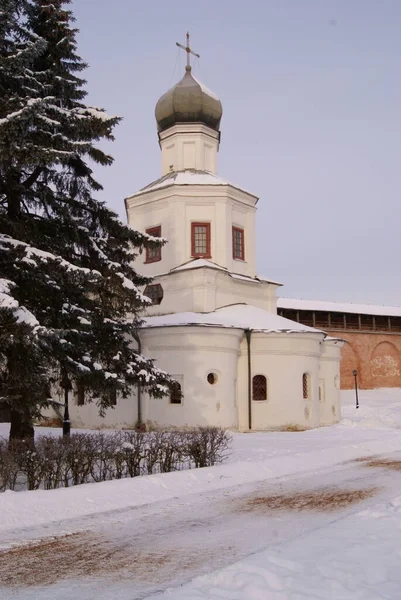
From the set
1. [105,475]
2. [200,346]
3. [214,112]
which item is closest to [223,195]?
[214,112]

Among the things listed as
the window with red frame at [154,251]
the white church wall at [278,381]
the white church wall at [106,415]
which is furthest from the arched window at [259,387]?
the window with red frame at [154,251]

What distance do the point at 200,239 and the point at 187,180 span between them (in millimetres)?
2562

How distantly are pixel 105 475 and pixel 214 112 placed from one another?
783 inches

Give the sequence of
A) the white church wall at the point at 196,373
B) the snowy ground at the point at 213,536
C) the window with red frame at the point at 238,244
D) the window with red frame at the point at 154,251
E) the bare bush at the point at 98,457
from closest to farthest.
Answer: the snowy ground at the point at 213,536
the bare bush at the point at 98,457
the white church wall at the point at 196,373
the window with red frame at the point at 154,251
the window with red frame at the point at 238,244

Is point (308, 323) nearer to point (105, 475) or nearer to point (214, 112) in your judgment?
point (214, 112)

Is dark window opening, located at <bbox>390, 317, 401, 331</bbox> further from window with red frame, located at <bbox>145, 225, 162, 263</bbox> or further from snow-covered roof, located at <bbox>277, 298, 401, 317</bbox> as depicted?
window with red frame, located at <bbox>145, 225, 162, 263</bbox>

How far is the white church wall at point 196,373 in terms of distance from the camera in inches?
866

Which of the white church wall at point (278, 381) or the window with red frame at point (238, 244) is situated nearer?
the white church wall at point (278, 381)

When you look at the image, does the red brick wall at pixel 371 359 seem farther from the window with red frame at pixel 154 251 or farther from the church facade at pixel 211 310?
the window with red frame at pixel 154 251

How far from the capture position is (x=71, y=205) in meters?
13.2

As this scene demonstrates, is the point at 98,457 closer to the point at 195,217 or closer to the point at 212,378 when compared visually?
the point at 212,378

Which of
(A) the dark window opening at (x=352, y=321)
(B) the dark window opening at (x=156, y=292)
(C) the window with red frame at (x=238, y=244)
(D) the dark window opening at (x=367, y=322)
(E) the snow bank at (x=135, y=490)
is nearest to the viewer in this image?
(E) the snow bank at (x=135, y=490)

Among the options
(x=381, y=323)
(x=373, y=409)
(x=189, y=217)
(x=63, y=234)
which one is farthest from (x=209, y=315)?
(x=381, y=323)

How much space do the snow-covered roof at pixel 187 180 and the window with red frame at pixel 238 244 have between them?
1727 millimetres
